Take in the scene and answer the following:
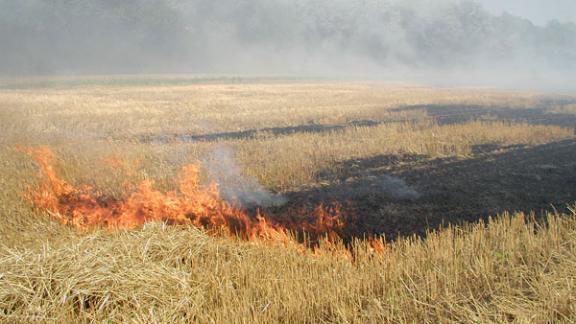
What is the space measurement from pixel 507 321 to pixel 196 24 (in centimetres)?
16017

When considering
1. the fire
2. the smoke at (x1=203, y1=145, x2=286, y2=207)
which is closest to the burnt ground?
the smoke at (x1=203, y1=145, x2=286, y2=207)

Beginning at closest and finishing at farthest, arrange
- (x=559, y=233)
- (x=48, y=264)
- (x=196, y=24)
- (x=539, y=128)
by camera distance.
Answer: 1. (x=48, y=264)
2. (x=559, y=233)
3. (x=539, y=128)
4. (x=196, y=24)

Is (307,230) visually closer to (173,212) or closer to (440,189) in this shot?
(173,212)

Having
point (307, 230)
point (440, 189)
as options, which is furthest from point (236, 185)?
point (440, 189)

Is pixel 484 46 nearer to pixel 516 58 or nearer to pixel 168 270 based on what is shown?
pixel 516 58

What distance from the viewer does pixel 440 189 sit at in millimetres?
9805

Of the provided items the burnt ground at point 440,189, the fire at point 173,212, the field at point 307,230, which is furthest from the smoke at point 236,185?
the burnt ground at point 440,189

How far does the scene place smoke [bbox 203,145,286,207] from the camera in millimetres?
9076

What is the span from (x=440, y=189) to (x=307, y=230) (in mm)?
3849

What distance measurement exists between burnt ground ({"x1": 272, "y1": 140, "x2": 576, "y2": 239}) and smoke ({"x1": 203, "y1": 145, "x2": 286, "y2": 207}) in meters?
0.55

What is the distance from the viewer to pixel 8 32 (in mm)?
97688

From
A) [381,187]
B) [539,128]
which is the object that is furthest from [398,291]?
[539,128]

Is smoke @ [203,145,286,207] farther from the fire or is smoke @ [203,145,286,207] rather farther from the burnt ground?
the burnt ground

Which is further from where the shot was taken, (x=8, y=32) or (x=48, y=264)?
(x=8, y=32)
